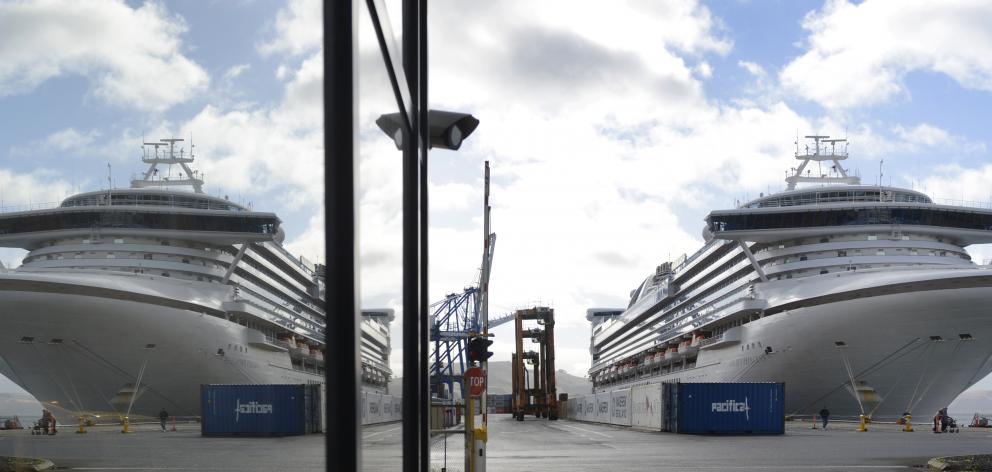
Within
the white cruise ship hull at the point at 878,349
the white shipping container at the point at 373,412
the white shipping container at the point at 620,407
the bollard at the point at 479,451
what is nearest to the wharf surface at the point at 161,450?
the white shipping container at the point at 373,412

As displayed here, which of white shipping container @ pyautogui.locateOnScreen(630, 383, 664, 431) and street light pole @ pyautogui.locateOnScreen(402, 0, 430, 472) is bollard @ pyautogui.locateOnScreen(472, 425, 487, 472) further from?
white shipping container @ pyautogui.locateOnScreen(630, 383, 664, 431)

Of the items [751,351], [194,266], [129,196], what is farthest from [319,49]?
[751,351]

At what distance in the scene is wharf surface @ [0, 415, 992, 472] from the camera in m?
1.42

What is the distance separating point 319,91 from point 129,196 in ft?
1.40

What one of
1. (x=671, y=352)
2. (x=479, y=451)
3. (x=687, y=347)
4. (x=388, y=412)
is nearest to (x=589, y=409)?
(x=671, y=352)

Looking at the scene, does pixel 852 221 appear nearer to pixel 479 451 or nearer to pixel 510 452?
pixel 510 452

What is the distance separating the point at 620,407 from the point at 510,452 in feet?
77.6

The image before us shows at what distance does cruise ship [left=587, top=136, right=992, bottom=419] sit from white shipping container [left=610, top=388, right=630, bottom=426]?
18.1 ft

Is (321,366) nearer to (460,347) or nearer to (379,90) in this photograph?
(379,90)

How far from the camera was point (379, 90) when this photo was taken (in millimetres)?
2893

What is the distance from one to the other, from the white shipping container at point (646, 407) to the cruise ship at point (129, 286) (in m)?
35.1

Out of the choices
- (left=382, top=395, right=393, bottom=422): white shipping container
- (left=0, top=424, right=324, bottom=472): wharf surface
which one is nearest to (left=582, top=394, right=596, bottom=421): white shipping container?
(left=382, top=395, right=393, bottom=422): white shipping container

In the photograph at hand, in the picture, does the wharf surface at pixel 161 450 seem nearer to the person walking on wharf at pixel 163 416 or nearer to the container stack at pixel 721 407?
the person walking on wharf at pixel 163 416

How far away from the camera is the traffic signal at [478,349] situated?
16.7 meters
